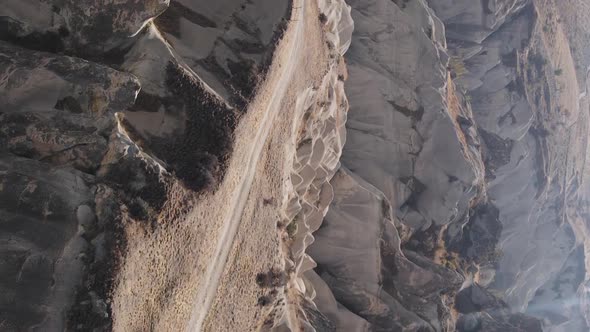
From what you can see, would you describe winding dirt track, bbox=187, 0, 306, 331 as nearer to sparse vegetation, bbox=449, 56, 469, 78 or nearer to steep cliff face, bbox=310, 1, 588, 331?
steep cliff face, bbox=310, 1, 588, 331

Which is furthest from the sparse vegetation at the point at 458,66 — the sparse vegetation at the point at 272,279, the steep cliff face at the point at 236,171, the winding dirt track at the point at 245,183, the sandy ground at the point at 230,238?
the sparse vegetation at the point at 272,279

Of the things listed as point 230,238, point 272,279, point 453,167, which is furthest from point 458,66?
point 230,238

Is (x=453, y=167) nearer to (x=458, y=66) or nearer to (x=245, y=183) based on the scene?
(x=458, y=66)

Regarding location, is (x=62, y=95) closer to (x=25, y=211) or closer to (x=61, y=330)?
(x=25, y=211)

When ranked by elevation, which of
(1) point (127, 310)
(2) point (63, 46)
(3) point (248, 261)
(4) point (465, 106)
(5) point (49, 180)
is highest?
(2) point (63, 46)

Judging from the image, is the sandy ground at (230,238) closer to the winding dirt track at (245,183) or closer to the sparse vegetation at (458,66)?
the winding dirt track at (245,183)

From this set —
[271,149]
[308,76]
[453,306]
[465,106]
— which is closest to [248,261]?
[271,149]
